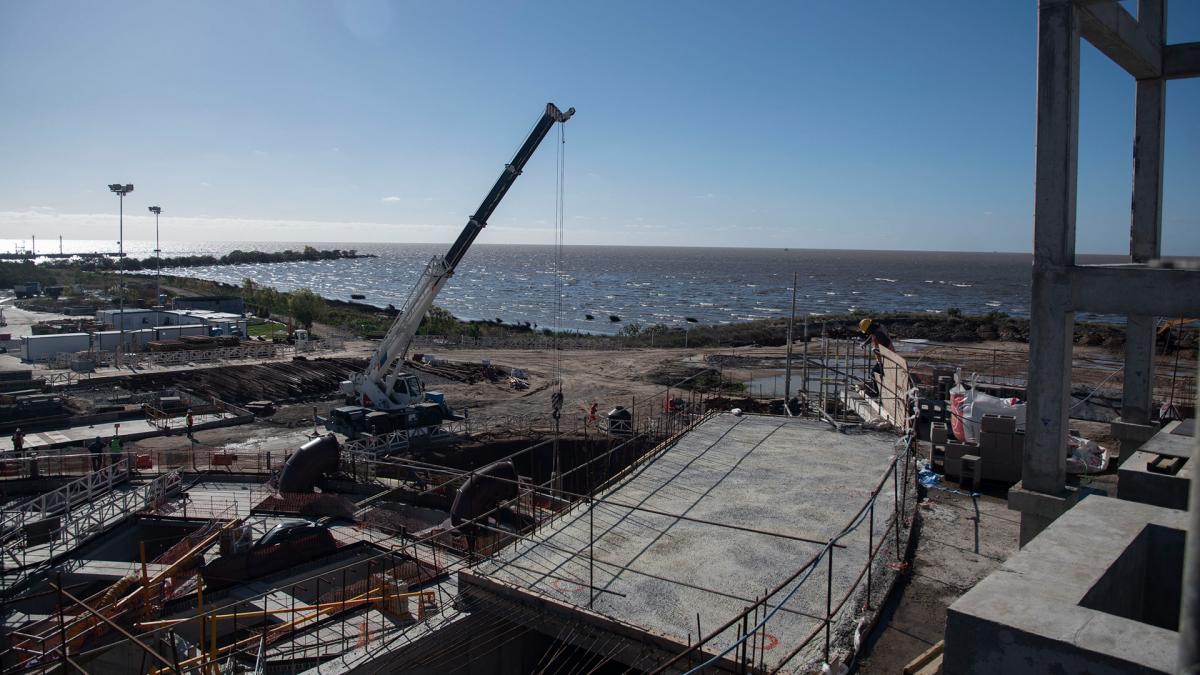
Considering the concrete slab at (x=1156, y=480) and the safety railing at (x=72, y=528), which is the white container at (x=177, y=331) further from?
the concrete slab at (x=1156, y=480)

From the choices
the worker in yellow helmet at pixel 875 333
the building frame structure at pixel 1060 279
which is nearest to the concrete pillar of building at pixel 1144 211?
the building frame structure at pixel 1060 279

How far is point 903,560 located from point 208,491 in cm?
2070

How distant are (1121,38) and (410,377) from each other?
96.1 feet

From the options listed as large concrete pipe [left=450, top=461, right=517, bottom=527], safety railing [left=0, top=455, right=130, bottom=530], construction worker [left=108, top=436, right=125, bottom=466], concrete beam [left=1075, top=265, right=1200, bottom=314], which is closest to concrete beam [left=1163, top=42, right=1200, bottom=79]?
concrete beam [left=1075, top=265, right=1200, bottom=314]

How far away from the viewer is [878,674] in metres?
7.99

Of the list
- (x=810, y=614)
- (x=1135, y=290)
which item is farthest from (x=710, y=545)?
(x=1135, y=290)

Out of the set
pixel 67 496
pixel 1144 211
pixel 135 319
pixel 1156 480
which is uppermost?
pixel 1144 211

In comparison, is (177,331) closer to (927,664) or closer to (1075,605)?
(927,664)

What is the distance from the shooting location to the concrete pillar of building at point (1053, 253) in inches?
320

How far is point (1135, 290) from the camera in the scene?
787 cm

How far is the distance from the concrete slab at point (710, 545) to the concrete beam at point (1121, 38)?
6.85m

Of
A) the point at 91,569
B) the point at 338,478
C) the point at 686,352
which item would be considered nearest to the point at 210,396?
the point at 338,478

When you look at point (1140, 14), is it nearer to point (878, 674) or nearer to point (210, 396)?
point (878, 674)

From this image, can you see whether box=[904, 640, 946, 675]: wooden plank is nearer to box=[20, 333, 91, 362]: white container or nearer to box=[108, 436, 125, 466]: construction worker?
box=[108, 436, 125, 466]: construction worker
